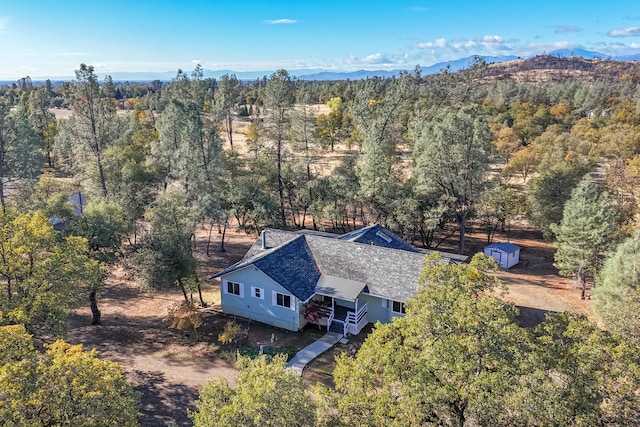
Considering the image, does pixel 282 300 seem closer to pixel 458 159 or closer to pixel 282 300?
pixel 282 300

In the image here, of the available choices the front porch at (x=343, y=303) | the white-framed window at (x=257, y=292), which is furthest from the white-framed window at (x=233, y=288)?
the front porch at (x=343, y=303)

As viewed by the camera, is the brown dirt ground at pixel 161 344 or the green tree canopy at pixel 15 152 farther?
the green tree canopy at pixel 15 152

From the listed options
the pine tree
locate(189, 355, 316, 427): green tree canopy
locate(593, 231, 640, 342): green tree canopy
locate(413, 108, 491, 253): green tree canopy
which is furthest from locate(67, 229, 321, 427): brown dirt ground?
the pine tree

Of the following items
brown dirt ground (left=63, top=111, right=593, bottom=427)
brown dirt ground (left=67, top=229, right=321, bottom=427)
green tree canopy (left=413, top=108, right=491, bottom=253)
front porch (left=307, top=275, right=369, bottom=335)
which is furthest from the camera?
green tree canopy (left=413, top=108, right=491, bottom=253)

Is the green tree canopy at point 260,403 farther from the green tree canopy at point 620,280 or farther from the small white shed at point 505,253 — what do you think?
the small white shed at point 505,253

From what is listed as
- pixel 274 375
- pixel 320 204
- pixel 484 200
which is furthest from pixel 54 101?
pixel 274 375

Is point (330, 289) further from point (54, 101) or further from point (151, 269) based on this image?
point (54, 101)

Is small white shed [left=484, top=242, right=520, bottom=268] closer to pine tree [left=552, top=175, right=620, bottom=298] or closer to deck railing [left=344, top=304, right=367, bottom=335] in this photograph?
pine tree [left=552, top=175, right=620, bottom=298]
